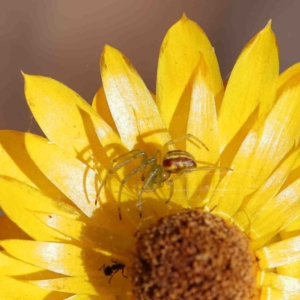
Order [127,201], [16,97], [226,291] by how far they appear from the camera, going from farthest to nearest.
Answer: [16,97], [127,201], [226,291]

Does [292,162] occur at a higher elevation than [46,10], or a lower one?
lower

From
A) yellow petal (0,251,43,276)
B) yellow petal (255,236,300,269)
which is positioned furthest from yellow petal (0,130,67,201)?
yellow petal (255,236,300,269)

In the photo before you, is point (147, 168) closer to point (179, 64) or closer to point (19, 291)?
point (179, 64)

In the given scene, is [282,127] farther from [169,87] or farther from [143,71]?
[143,71]

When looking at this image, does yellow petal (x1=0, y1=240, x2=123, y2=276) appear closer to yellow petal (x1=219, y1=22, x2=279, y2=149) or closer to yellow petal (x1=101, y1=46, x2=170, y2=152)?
yellow petal (x1=101, y1=46, x2=170, y2=152)

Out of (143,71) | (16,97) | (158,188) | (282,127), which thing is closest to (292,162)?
(282,127)

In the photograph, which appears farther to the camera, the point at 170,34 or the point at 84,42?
the point at 84,42

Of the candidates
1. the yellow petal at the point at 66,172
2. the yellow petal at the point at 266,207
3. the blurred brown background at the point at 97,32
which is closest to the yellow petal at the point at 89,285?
the yellow petal at the point at 66,172

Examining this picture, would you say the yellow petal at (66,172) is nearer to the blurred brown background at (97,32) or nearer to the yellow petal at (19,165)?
the yellow petal at (19,165)
